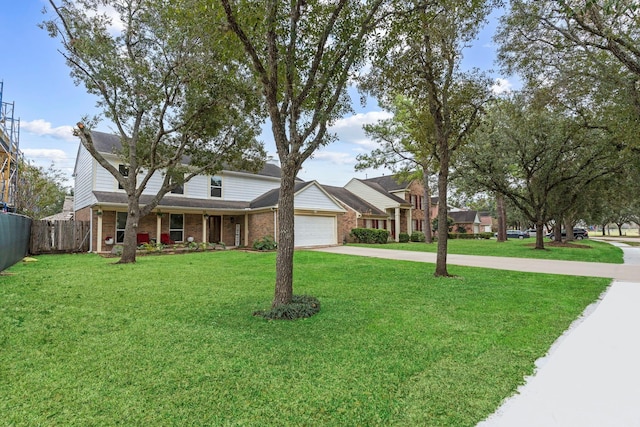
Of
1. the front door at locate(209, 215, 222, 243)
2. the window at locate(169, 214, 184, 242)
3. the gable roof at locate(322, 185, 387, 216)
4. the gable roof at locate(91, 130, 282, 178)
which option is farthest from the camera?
the gable roof at locate(322, 185, 387, 216)

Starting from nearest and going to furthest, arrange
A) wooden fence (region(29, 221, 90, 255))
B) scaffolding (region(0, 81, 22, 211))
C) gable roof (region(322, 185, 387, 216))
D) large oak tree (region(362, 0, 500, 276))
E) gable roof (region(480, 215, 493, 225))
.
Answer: large oak tree (region(362, 0, 500, 276)) → scaffolding (region(0, 81, 22, 211)) → wooden fence (region(29, 221, 90, 255)) → gable roof (region(322, 185, 387, 216)) → gable roof (region(480, 215, 493, 225))

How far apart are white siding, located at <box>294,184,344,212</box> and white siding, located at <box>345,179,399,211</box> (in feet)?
33.5

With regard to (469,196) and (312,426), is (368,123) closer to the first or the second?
(469,196)

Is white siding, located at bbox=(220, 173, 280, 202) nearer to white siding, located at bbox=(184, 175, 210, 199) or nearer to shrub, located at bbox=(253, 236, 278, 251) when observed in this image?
white siding, located at bbox=(184, 175, 210, 199)

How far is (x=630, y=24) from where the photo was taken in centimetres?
923

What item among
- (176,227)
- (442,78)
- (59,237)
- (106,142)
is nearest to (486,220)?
(176,227)

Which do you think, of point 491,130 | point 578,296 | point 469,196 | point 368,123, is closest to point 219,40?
point 578,296

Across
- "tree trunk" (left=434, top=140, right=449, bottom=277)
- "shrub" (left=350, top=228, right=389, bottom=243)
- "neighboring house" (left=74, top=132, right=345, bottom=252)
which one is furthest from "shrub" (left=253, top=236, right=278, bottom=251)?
"tree trunk" (left=434, top=140, right=449, bottom=277)

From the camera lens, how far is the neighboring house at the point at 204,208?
17.1 meters

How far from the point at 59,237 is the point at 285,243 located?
15953 millimetres

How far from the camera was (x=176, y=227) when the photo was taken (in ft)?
64.3

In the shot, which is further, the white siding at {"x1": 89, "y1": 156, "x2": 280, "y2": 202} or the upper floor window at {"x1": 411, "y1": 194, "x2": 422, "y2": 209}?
the upper floor window at {"x1": 411, "y1": 194, "x2": 422, "y2": 209}

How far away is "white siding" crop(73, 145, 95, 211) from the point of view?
17.5m

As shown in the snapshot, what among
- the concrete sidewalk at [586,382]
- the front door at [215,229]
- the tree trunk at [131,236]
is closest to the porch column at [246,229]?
the front door at [215,229]
